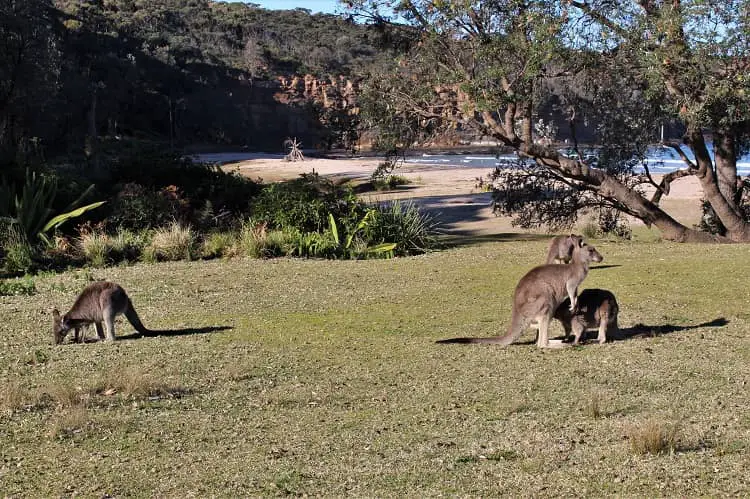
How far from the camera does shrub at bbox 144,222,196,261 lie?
65.2ft

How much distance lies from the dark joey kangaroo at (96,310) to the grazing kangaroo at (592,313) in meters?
5.13

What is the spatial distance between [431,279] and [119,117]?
7870 centimetres

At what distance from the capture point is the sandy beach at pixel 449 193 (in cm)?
3131

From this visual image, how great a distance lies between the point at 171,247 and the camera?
20.0 meters

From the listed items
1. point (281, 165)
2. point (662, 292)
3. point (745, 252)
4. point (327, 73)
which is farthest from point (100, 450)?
point (327, 73)

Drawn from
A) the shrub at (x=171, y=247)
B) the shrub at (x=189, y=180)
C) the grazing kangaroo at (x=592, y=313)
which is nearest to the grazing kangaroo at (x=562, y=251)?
the grazing kangaroo at (x=592, y=313)

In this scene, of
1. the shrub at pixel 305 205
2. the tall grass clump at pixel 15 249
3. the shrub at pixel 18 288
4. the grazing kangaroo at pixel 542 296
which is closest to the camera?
the grazing kangaroo at pixel 542 296

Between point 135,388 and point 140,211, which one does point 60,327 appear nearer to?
point 135,388

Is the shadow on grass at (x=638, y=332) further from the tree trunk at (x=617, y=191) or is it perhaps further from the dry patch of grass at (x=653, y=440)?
the tree trunk at (x=617, y=191)

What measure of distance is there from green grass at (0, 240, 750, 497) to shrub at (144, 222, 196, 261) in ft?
13.7

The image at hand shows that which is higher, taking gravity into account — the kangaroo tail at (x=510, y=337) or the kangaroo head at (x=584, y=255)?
the kangaroo head at (x=584, y=255)

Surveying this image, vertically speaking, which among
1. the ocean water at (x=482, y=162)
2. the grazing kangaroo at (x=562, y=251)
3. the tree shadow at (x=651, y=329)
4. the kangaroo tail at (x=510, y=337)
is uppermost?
the grazing kangaroo at (x=562, y=251)

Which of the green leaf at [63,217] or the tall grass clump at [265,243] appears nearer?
the tall grass clump at [265,243]

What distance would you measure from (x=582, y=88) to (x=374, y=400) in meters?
16.2
